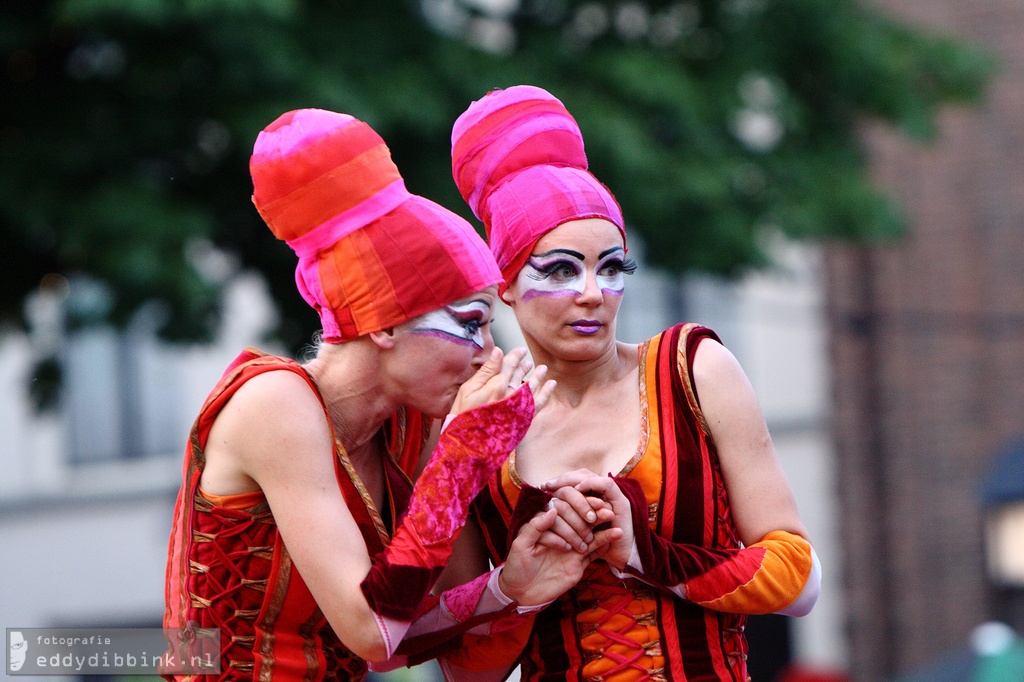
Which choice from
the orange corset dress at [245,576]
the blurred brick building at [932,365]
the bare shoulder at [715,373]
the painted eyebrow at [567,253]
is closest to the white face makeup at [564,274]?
the painted eyebrow at [567,253]

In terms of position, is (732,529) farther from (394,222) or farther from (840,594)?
(840,594)

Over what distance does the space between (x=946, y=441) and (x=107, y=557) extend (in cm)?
677

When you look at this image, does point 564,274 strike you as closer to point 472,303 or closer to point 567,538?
point 472,303

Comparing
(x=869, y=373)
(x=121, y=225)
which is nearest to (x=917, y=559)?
(x=869, y=373)

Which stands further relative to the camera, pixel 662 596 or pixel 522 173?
pixel 522 173

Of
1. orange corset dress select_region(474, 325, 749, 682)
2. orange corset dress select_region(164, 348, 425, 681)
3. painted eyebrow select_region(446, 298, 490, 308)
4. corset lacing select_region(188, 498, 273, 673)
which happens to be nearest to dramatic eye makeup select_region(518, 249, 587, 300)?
painted eyebrow select_region(446, 298, 490, 308)

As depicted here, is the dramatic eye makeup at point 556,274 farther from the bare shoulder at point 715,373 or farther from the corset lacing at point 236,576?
the corset lacing at point 236,576

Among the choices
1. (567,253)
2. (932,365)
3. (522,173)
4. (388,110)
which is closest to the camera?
(567,253)

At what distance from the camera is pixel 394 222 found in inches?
99.5

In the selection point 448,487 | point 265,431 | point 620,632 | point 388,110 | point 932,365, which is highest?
point 932,365

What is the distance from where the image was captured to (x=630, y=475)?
258 centimetres

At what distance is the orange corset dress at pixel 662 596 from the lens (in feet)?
8.41

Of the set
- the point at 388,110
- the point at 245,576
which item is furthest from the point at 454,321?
the point at 388,110

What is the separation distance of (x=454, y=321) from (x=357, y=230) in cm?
25
